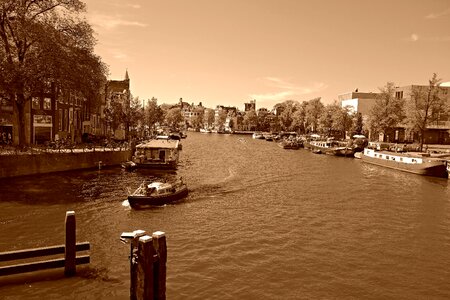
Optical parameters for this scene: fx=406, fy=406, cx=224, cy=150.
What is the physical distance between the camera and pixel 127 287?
19.8 m

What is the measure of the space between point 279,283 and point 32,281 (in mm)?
12313

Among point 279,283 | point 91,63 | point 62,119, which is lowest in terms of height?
point 279,283

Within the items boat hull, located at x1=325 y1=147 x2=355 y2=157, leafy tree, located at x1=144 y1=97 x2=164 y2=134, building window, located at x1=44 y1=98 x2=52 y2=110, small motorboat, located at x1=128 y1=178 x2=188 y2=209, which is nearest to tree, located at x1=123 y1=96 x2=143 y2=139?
building window, located at x1=44 y1=98 x2=52 y2=110

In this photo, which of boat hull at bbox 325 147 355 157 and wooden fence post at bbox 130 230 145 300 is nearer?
wooden fence post at bbox 130 230 145 300

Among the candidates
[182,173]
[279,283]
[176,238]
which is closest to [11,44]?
[182,173]

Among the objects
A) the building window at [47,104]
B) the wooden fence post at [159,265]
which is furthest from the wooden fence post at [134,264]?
the building window at [47,104]

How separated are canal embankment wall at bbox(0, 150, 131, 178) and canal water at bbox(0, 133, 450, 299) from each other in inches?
68.6

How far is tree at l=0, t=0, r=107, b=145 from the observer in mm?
44969

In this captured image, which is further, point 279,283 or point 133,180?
point 133,180

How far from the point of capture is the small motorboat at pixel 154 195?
34406mm

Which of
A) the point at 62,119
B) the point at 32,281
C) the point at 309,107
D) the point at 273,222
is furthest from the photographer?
the point at 309,107

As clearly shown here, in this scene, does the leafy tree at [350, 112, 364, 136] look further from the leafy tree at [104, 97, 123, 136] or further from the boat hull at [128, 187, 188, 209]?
the boat hull at [128, 187, 188, 209]

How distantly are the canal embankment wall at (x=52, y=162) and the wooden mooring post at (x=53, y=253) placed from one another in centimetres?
2927

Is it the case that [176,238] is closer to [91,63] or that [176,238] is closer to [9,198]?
[9,198]
